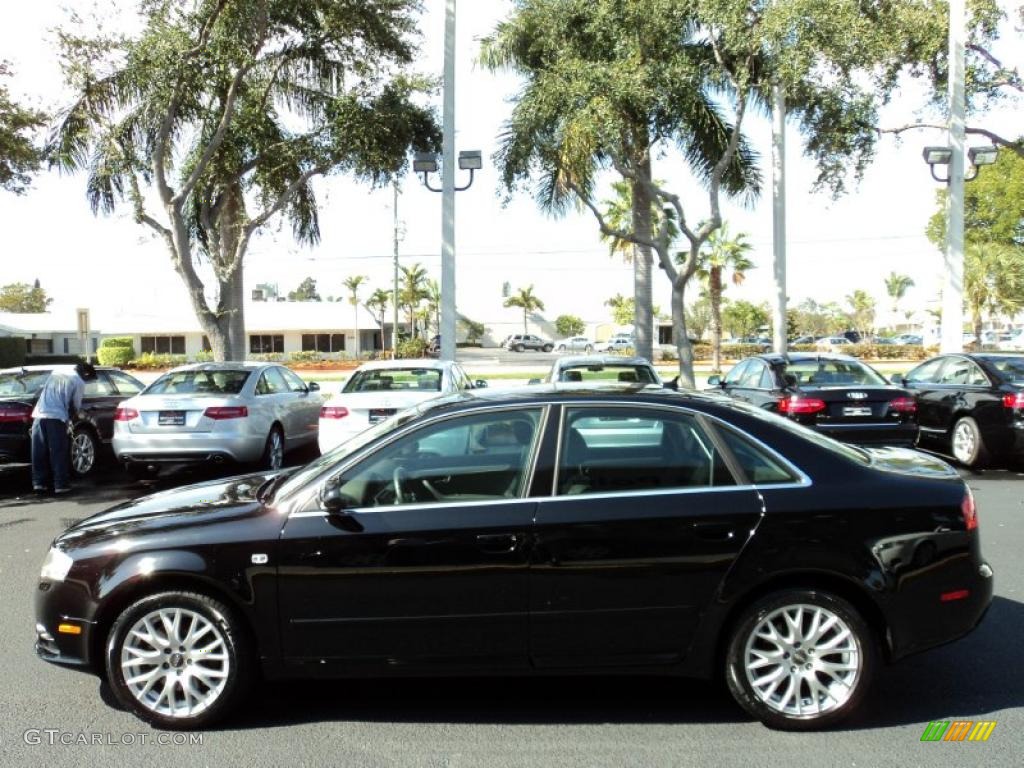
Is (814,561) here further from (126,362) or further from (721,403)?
(126,362)

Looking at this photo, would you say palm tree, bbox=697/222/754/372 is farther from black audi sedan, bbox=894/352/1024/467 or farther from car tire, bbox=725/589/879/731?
car tire, bbox=725/589/879/731

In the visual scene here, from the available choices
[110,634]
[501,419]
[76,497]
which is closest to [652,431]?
[501,419]

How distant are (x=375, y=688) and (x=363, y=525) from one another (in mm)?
1093

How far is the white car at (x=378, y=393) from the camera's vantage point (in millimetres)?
10195

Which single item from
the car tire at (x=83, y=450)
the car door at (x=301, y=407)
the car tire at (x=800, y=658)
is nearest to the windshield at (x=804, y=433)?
the car tire at (x=800, y=658)

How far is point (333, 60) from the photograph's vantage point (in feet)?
53.8

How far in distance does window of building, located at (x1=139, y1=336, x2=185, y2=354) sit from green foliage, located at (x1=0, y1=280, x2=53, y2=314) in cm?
3939

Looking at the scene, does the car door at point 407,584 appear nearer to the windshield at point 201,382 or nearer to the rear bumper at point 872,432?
the windshield at point 201,382

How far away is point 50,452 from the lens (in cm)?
996

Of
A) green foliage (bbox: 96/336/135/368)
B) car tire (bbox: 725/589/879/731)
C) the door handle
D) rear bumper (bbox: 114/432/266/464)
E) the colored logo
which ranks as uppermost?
green foliage (bbox: 96/336/135/368)

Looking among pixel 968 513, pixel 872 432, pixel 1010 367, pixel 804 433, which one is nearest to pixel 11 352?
pixel 872 432

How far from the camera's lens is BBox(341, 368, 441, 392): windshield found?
10773 mm

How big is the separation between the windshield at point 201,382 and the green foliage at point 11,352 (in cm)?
2879

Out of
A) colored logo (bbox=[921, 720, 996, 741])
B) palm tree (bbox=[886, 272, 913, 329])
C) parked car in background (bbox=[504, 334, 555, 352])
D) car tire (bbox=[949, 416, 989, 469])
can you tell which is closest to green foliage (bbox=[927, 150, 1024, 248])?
car tire (bbox=[949, 416, 989, 469])
